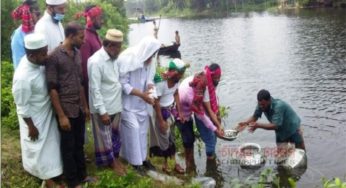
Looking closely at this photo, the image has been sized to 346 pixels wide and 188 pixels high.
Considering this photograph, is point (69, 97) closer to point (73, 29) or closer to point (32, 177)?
point (73, 29)

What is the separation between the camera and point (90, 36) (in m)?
5.45

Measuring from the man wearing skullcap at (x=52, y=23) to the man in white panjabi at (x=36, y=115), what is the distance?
88 centimetres

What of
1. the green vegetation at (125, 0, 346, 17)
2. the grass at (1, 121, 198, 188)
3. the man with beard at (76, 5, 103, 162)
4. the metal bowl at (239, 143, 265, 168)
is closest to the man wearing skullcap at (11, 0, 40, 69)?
the man with beard at (76, 5, 103, 162)

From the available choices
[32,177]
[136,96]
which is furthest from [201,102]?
[32,177]

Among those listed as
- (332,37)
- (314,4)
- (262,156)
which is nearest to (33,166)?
(262,156)

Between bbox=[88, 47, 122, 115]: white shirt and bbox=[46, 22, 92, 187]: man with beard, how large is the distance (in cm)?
18

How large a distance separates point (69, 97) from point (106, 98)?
0.61m

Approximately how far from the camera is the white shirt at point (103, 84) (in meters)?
4.89

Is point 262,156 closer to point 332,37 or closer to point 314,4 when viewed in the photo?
point 332,37

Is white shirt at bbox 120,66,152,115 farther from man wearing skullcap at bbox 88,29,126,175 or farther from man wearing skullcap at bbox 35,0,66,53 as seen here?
man wearing skullcap at bbox 35,0,66,53

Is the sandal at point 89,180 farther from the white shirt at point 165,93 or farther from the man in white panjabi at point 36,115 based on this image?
the white shirt at point 165,93

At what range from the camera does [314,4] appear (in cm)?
5381

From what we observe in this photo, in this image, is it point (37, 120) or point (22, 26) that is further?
point (22, 26)

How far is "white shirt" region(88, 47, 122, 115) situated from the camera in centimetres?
489
